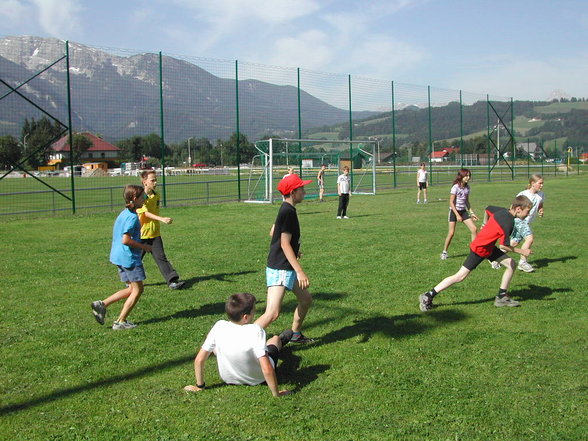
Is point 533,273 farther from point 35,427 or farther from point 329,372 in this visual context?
point 35,427

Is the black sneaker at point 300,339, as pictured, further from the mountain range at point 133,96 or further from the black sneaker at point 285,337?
the mountain range at point 133,96

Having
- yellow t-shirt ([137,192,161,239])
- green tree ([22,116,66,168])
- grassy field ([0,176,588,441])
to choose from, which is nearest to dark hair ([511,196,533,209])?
grassy field ([0,176,588,441])

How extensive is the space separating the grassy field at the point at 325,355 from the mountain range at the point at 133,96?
10546 mm

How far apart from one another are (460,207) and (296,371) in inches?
275

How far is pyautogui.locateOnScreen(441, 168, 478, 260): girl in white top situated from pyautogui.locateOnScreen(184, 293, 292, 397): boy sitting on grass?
6876 millimetres

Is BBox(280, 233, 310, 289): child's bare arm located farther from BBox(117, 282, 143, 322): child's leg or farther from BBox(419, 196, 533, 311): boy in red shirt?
BBox(419, 196, 533, 311): boy in red shirt

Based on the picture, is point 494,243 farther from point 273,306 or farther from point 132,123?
point 132,123

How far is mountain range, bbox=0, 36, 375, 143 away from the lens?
19.6 meters

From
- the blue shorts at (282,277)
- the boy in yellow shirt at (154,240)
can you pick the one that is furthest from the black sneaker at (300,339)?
the boy in yellow shirt at (154,240)

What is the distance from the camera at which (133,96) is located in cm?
2261

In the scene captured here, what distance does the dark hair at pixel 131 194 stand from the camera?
6516 millimetres

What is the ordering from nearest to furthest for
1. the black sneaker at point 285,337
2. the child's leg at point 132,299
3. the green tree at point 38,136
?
the black sneaker at point 285,337
the child's leg at point 132,299
the green tree at point 38,136

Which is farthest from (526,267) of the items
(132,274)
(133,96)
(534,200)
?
(133,96)

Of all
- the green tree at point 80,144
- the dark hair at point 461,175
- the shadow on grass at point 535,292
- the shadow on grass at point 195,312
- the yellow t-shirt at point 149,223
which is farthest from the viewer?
the green tree at point 80,144
